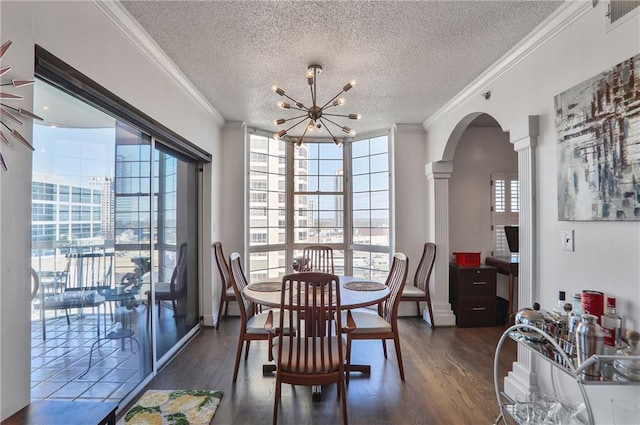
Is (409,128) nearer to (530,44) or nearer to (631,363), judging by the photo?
(530,44)

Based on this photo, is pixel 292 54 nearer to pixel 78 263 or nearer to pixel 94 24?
pixel 94 24

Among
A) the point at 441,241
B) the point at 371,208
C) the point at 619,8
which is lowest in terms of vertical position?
the point at 441,241

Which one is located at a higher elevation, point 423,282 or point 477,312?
point 423,282

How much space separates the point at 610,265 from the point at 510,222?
9.74 ft

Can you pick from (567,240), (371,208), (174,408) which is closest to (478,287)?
(371,208)

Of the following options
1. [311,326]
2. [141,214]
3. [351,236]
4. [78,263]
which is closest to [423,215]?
[351,236]

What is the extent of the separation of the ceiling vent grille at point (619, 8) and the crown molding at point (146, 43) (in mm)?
2808

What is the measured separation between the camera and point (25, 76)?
129 centimetres

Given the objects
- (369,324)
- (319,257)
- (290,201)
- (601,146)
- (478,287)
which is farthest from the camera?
(290,201)

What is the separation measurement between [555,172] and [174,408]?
317 centimetres

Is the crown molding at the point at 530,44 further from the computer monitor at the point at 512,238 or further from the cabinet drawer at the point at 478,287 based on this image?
the cabinet drawer at the point at 478,287

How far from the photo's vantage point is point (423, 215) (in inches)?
175

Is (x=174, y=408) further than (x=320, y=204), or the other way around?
(x=320, y=204)

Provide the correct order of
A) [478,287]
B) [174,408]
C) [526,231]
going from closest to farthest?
[174,408]
[526,231]
[478,287]
